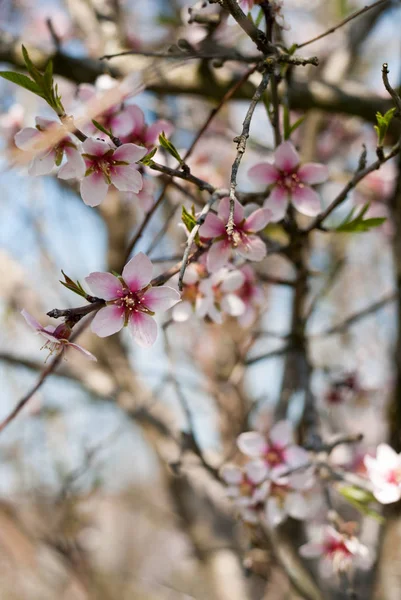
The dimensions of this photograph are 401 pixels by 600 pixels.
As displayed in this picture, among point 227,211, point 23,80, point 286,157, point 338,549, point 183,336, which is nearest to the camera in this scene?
point 23,80

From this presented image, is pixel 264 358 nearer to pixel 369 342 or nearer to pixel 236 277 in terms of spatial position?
pixel 236 277

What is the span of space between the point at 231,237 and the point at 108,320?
19 cm

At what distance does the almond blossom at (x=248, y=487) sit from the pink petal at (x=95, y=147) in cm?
59

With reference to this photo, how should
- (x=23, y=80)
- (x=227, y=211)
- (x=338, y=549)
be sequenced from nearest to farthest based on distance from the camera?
(x=23, y=80)
(x=227, y=211)
(x=338, y=549)

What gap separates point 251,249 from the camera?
2.30ft

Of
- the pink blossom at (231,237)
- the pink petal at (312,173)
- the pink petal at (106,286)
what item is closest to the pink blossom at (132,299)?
the pink petal at (106,286)

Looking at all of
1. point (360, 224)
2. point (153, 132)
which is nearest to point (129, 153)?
point (153, 132)

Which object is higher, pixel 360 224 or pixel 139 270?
pixel 360 224

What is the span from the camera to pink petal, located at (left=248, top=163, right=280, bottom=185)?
0.82 meters

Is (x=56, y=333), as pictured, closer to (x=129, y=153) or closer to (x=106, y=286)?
(x=106, y=286)

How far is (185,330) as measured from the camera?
118 inches

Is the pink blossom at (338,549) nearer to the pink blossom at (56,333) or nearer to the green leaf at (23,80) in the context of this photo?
the pink blossom at (56,333)

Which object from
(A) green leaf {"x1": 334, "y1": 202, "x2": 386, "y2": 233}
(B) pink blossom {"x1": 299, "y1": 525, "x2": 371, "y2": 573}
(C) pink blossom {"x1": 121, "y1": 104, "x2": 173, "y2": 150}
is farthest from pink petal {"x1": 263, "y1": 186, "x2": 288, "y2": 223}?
(B) pink blossom {"x1": 299, "y1": 525, "x2": 371, "y2": 573}

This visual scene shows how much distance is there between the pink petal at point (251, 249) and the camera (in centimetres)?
70
